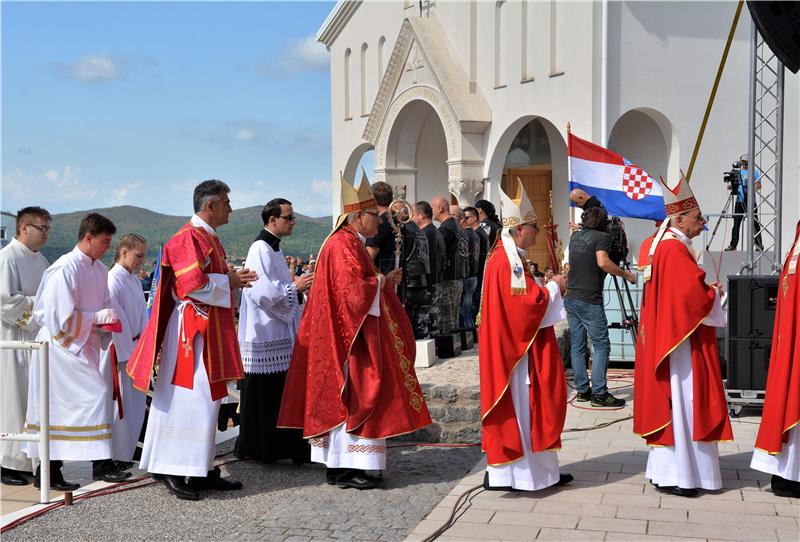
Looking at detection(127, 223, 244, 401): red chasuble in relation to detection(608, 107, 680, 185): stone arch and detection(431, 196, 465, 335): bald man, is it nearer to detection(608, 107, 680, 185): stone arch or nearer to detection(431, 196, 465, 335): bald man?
detection(431, 196, 465, 335): bald man

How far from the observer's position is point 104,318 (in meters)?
5.89

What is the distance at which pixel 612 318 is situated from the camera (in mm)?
10742

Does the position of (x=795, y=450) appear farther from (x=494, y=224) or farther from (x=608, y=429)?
(x=494, y=224)

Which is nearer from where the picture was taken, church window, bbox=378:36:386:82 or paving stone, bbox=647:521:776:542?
paving stone, bbox=647:521:776:542

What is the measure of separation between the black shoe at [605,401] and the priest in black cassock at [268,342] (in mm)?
3131

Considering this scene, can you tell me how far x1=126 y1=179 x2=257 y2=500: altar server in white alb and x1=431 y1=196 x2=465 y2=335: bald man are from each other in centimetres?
458

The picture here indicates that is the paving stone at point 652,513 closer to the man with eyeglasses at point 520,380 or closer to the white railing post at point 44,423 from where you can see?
the man with eyeglasses at point 520,380

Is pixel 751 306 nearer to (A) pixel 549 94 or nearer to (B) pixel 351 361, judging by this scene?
(B) pixel 351 361

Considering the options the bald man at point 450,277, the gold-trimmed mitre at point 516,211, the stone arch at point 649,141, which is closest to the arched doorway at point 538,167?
the stone arch at point 649,141

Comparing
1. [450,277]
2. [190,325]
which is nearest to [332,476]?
[190,325]

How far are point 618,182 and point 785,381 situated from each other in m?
5.53

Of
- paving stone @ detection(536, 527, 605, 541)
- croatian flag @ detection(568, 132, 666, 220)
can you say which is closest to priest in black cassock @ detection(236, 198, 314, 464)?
paving stone @ detection(536, 527, 605, 541)

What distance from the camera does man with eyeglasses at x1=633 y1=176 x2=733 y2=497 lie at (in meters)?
5.49

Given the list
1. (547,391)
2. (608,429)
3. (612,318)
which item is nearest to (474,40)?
(612,318)
